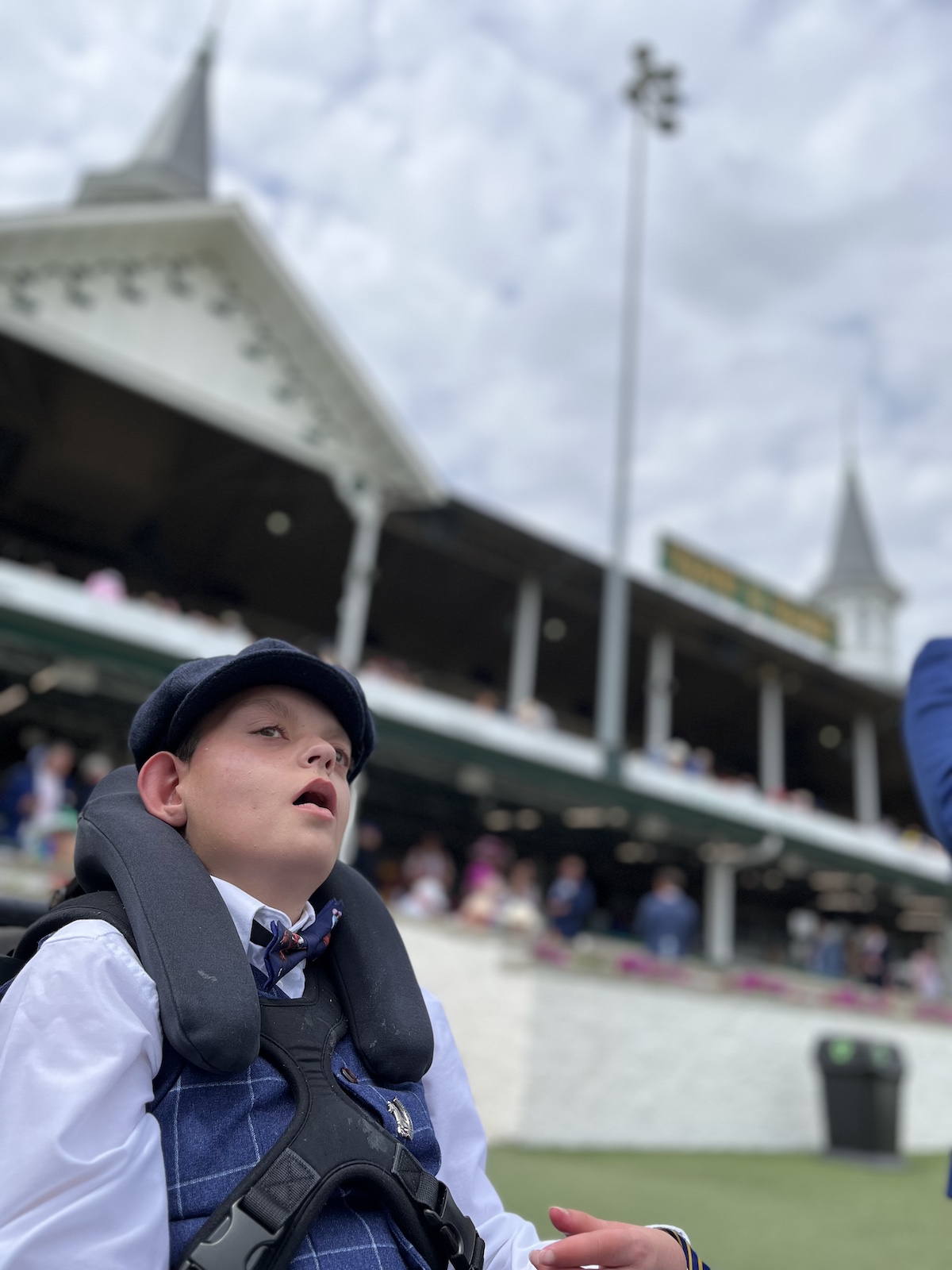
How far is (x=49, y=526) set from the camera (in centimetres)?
1978

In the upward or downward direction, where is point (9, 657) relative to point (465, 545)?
downward

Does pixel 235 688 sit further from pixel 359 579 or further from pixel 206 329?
pixel 206 329

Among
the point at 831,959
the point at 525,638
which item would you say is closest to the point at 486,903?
the point at 525,638

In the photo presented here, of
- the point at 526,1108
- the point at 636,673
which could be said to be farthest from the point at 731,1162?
the point at 636,673

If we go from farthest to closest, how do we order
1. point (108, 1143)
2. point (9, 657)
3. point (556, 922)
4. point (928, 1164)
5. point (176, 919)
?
Answer: point (9, 657) < point (556, 922) < point (928, 1164) < point (176, 919) < point (108, 1143)

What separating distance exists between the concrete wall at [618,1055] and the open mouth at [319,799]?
869cm

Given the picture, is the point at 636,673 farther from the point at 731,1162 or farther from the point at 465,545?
the point at 731,1162

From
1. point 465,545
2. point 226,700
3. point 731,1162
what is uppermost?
point 465,545

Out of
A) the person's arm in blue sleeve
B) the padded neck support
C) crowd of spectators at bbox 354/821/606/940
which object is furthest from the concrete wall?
the padded neck support

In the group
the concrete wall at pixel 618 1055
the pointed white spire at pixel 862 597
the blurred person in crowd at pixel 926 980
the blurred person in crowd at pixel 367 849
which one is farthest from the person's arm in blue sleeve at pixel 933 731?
the pointed white spire at pixel 862 597

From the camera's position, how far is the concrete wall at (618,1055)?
9680 mm

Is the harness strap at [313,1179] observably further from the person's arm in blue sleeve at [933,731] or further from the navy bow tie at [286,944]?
the person's arm in blue sleeve at [933,731]

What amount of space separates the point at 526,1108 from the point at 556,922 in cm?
313

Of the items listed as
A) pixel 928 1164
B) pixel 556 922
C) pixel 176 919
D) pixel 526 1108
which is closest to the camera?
pixel 176 919
